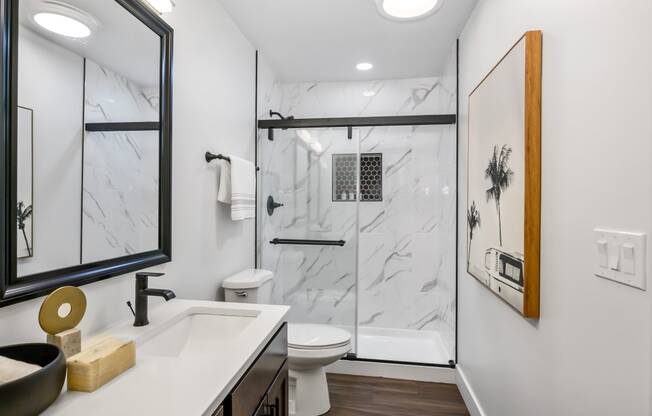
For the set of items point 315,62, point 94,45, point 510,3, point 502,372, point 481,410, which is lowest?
point 481,410

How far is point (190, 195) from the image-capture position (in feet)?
5.79

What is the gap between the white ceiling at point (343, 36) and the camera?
213 centimetres

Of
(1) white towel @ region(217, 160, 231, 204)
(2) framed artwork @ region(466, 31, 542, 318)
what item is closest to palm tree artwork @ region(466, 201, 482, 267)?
(2) framed artwork @ region(466, 31, 542, 318)

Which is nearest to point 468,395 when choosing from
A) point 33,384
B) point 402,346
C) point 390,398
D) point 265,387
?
point 390,398

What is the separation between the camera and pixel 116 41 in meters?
1.26

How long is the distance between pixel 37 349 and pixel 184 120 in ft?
3.83

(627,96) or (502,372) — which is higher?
(627,96)

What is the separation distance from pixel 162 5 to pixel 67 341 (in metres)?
1.31

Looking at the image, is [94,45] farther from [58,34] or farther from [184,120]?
[184,120]

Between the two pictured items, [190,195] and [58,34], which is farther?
[190,195]

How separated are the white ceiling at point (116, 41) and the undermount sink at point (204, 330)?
0.97 meters

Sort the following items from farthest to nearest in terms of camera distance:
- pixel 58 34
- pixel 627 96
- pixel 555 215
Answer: pixel 555 215, pixel 58 34, pixel 627 96

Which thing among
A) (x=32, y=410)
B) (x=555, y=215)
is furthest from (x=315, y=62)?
(x=32, y=410)

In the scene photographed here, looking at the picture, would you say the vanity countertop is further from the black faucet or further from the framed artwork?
the framed artwork
